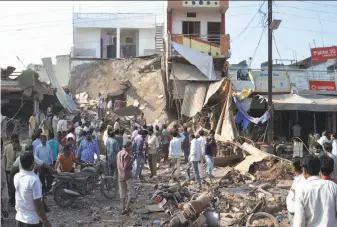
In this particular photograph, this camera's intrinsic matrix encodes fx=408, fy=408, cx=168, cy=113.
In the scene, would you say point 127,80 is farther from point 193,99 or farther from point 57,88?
point 193,99

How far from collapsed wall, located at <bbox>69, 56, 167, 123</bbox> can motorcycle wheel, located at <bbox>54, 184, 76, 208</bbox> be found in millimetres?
15918

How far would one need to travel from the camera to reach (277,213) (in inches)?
327

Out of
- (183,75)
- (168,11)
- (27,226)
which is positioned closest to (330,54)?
(183,75)

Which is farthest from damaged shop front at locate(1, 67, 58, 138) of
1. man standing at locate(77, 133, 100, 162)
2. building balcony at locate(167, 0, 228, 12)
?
man standing at locate(77, 133, 100, 162)

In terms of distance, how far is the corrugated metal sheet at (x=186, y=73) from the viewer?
67.7ft

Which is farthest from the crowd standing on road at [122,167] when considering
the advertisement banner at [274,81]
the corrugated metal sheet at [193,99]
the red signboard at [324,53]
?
the red signboard at [324,53]

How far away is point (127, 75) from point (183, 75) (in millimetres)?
11297

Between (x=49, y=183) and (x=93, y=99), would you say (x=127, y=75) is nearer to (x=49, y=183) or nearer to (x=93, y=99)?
(x=93, y=99)

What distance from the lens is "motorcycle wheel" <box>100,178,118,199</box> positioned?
32.9 ft

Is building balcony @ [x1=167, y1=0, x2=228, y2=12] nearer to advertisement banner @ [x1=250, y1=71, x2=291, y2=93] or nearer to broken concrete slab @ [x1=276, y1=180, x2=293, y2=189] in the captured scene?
advertisement banner @ [x1=250, y1=71, x2=291, y2=93]

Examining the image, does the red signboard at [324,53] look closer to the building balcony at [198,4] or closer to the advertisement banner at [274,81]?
the advertisement banner at [274,81]

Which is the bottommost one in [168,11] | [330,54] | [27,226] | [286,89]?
[27,226]

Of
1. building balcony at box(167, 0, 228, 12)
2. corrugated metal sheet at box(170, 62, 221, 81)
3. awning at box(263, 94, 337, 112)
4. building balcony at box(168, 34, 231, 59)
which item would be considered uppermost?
building balcony at box(167, 0, 228, 12)

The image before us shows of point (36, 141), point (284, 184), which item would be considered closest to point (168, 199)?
point (36, 141)
